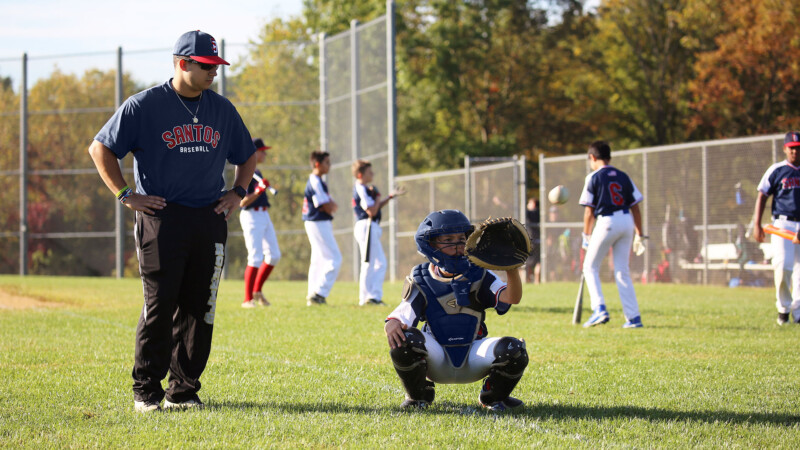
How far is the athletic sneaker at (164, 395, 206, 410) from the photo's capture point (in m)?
5.37

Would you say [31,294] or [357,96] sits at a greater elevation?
[357,96]

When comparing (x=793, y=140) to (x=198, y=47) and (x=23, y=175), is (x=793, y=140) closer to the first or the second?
(x=198, y=47)

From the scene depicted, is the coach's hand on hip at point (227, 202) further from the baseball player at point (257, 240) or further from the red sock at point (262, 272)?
the red sock at point (262, 272)

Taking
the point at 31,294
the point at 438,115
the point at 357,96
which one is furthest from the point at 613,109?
the point at 31,294

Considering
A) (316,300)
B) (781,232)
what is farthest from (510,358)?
(316,300)

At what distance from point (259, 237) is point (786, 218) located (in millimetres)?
7200

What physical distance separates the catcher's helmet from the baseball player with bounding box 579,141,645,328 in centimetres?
554

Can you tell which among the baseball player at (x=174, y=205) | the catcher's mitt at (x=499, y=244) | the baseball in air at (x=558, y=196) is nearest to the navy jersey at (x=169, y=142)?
the baseball player at (x=174, y=205)

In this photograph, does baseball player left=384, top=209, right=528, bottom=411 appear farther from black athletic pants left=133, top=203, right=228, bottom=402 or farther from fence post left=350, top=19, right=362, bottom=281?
fence post left=350, top=19, right=362, bottom=281

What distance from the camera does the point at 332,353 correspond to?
803 cm

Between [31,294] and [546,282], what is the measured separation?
12.1 m

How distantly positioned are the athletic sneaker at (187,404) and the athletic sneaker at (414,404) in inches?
48.7

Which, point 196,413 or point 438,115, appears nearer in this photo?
point 196,413

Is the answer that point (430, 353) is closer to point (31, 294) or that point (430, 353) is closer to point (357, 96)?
point (31, 294)
